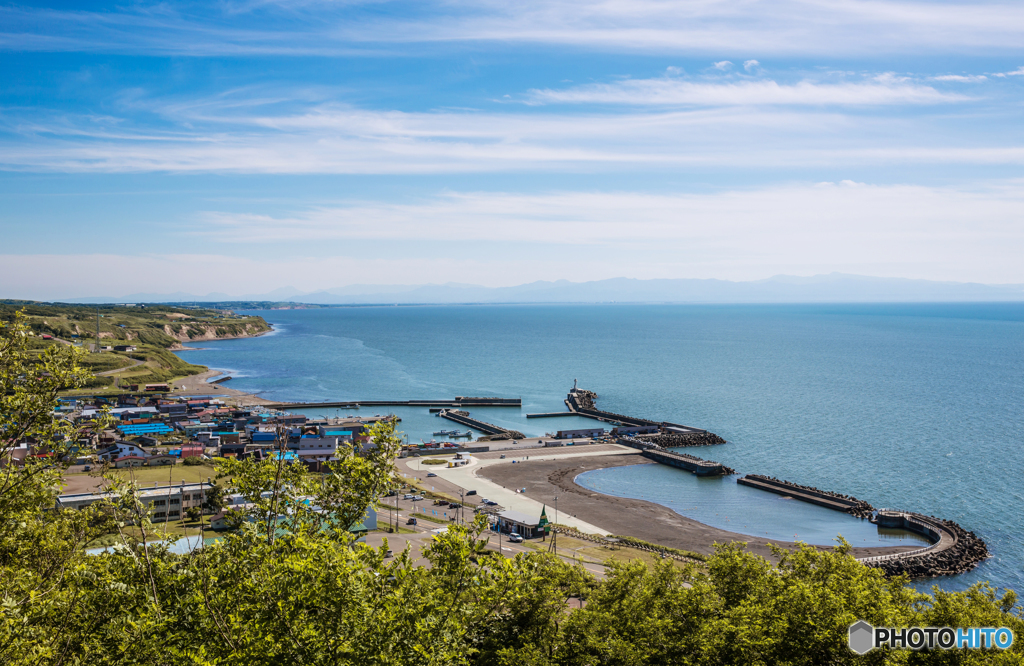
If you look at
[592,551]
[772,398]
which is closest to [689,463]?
[592,551]

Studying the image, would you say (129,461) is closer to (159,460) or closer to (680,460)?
(159,460)

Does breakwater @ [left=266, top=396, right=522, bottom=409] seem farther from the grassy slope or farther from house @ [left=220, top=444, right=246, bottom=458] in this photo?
the grassy slope

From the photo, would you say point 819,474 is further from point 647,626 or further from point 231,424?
point 231,424

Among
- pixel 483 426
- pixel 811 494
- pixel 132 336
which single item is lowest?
pixel 483 426

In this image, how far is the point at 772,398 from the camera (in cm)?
8525

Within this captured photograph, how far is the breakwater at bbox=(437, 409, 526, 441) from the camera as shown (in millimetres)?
66956

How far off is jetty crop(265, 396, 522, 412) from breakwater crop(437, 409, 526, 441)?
3.53 metres

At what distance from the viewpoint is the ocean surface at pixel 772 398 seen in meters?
43.6

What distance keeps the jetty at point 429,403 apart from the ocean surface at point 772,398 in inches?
101

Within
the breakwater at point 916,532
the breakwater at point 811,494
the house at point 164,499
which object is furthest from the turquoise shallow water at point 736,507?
the house at point 164,499

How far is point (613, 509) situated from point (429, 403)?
1803 inches

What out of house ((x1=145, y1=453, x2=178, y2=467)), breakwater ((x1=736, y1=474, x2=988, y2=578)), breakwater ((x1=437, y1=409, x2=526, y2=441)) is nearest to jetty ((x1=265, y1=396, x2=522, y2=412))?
breakwater ((x1=437, y1=409, x2=526, y2=441))

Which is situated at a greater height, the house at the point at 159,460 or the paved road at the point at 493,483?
the house at the point at 159,460

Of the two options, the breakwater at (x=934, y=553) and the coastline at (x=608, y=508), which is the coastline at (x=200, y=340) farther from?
the breakwater at (x=934, y=553)
